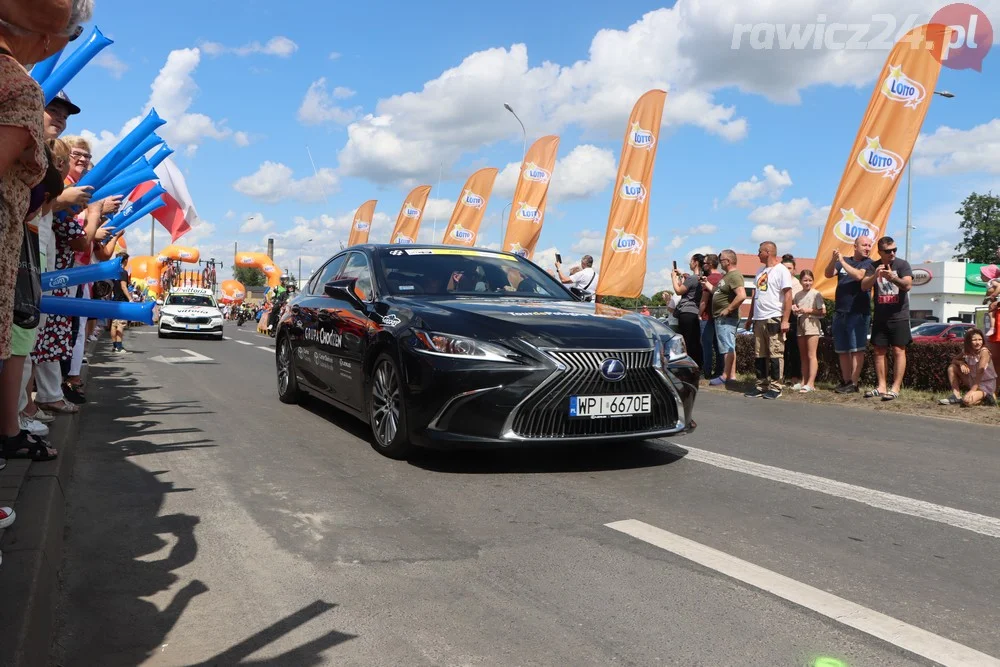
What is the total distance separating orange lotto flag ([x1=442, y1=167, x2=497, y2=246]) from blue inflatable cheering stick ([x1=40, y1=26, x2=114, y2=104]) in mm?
23177

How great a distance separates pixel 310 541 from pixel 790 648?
2.07 meters

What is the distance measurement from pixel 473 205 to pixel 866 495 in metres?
25.6

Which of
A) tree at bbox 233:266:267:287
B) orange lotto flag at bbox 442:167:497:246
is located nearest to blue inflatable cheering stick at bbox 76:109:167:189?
orange lotto flag at bbox 442:167:497:246

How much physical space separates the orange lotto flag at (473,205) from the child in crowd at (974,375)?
21.4 metres

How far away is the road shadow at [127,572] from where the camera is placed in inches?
102

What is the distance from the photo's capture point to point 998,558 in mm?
3537

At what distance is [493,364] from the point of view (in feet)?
15.9

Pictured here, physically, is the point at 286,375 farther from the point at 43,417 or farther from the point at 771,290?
the point at 771,290

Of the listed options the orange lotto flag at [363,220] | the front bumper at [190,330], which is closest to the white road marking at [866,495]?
the front bumper at [190,330]

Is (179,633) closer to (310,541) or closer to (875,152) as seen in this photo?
(310,541)

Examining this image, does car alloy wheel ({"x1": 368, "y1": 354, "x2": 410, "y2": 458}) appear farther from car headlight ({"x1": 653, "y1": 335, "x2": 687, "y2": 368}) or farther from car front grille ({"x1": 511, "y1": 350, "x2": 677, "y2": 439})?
car headlight ({"x1": 653, "y1": 335, "x2": 687, "y2": 368})

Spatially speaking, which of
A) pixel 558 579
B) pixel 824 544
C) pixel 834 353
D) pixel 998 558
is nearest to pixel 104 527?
pixel 558 579

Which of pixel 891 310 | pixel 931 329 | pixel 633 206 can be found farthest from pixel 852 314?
pixel 931 329

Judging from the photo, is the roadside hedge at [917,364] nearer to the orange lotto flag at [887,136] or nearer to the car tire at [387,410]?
the orange lotto flag at [887,136]
